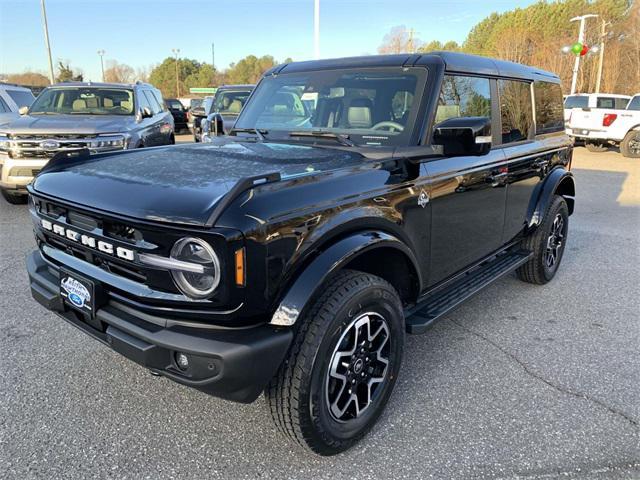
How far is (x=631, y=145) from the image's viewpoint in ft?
51.2

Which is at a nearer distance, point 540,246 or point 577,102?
point 540,246

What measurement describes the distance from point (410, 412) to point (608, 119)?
53.6ft

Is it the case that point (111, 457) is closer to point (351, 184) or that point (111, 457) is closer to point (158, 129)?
Result: point (351, 184)

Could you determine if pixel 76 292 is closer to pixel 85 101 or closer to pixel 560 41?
pixel 85 101

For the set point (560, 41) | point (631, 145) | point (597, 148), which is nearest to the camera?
point (631, 145)

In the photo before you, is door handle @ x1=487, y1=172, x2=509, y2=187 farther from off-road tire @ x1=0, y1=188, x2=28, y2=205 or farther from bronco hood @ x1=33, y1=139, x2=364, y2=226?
off-road tire @ x1=0, y1=188, x2=28, y2=205

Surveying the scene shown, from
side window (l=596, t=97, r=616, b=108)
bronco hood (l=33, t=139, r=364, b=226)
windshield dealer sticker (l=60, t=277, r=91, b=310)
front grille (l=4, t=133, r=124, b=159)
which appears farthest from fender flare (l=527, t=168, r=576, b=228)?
side window (l=596, t=97, r=616, b=108)

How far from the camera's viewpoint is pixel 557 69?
36.9m

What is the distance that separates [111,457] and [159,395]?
20.8 inches

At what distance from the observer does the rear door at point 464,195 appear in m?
3.01

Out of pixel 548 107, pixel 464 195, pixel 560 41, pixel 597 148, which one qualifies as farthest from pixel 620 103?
pixel 560 41

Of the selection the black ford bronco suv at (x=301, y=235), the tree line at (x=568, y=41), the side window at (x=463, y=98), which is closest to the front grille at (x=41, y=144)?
the black ford bronco suv at (x=301, y=235)

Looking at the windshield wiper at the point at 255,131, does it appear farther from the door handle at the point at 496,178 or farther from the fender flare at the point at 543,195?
the fender flare at the point at 543,195

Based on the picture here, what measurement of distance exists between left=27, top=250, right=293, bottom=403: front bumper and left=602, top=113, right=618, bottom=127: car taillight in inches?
671
